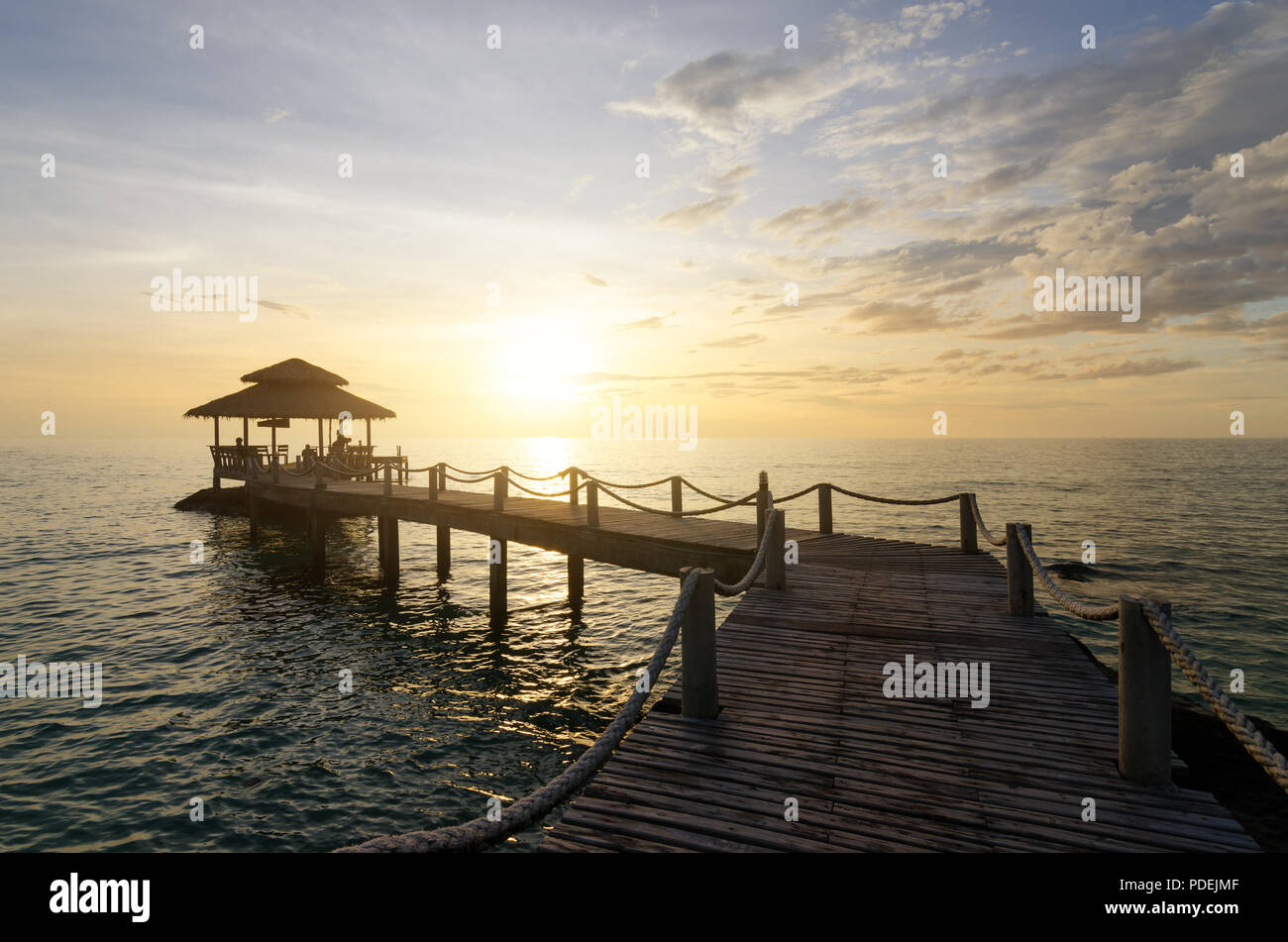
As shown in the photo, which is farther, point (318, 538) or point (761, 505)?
point (318, 538)

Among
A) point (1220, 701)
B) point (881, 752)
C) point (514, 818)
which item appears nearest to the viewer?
point (514, 818)

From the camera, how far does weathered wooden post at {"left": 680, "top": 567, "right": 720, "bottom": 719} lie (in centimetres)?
514

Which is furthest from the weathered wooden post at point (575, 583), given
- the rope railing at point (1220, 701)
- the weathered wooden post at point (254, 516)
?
the weathered wooden post at point (254, 516)

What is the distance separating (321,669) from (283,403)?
71.7 feet

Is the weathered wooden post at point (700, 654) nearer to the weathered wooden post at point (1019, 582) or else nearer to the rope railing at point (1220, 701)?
the rope railing at point (1220, 701)

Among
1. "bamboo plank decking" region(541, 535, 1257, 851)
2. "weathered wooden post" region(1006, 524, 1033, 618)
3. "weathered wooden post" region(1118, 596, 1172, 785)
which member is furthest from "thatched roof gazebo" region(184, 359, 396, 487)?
"weathered wooden post" region(1118, 596, 1172, 785)

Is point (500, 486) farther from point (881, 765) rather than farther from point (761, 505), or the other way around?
point (881, 765)

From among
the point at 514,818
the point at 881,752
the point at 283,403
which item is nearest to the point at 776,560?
the point at 881,752

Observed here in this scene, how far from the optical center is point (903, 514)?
46125 millimetres

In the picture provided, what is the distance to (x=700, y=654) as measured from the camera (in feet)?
17.3

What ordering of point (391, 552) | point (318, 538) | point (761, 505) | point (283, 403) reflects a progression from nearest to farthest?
Result: 1. point (761, 505)
2. point (391, 552)
3. point (318, 538)
4. point (283, 403)
